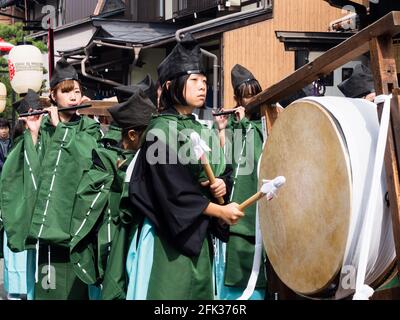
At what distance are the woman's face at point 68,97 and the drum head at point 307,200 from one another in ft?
7.77

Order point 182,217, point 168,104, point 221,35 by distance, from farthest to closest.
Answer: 1. point 221,35
2. point 168,104
3. point 182,217

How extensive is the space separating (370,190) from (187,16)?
46.1 feet

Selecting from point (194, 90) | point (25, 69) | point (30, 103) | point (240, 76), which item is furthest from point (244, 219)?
point (25, 69)

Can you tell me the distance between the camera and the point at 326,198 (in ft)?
11.0

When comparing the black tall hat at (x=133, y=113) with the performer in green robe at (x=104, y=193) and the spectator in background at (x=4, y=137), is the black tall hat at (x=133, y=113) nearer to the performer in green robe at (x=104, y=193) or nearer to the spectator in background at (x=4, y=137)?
the performer in green robe at (x=104, y=193)

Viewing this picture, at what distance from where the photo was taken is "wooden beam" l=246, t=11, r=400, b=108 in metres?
3.05

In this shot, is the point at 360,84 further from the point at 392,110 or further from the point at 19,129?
the point at 19,129

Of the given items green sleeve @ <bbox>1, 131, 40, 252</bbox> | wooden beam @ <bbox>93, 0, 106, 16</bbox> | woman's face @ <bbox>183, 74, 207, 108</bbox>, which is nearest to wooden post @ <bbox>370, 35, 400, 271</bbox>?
woman's face @ <bbox>183, 74, 207, 108</bbox>

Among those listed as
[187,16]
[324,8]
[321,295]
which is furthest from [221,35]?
[321,295]

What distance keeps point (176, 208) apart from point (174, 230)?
110 millimetres

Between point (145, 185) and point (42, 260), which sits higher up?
point (145, 185)

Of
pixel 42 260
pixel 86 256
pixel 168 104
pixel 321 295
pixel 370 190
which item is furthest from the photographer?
pixel 42 260

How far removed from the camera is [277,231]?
393cm

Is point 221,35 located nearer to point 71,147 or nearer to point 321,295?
point 71,147
